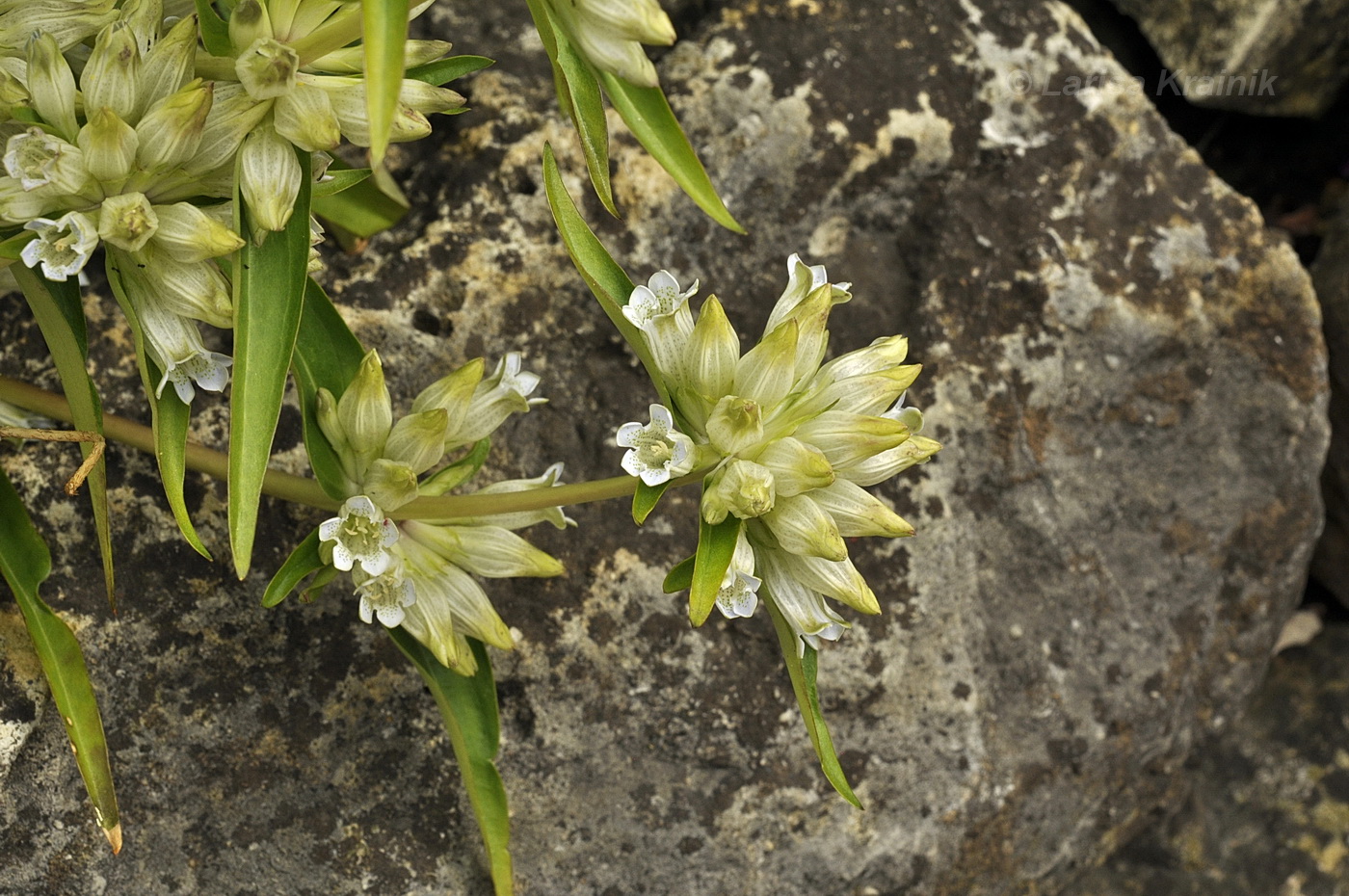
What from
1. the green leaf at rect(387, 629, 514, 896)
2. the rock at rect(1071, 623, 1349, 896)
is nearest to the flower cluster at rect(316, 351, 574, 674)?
the green leaf at rect(387, 629, 514, 896)

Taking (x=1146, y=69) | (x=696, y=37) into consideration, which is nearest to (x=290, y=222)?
(x=696, y=37)

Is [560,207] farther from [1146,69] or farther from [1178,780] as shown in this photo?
[1146,69]

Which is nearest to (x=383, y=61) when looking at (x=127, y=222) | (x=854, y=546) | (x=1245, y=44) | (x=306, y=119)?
(x=306, y=119)

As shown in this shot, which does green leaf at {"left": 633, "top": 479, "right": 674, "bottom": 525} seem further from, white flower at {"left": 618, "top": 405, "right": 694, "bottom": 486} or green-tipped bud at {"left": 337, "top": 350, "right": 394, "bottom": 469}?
green-tipped bud at {"left": 337, "top": 350, "right": 394, "bottom": 469}

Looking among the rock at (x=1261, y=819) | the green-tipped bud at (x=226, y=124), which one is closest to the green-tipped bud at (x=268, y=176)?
the green-tipped bud at (x=226, y=124)

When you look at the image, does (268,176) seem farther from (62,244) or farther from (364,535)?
(364,535)
